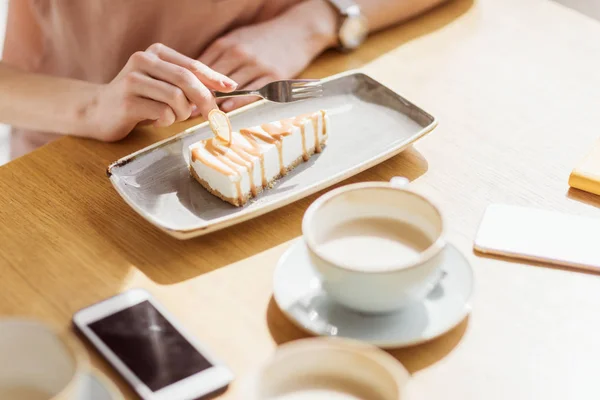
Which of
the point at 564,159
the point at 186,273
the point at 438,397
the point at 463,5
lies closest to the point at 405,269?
the point at 438,397

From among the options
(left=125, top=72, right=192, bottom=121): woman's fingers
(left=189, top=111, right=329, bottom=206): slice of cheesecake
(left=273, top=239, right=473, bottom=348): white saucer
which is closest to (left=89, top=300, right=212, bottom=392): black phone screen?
(left=273, top=239, right=473, bottom=348): white saucer

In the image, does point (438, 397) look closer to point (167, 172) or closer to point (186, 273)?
point (186, 273)

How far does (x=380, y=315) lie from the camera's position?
72 centimetres

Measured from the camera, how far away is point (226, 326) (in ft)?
2.42

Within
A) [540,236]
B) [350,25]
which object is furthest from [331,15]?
[540,236]

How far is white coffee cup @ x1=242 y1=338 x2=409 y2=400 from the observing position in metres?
0.53

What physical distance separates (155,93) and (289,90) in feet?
0.62

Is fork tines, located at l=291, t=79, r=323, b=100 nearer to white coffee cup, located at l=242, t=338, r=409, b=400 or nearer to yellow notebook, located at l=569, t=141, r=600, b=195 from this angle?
yellow notebook, located at l=569, t=141, r=600, b=195

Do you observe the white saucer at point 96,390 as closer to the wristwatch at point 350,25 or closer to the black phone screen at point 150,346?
the black phone screen at point 150,346

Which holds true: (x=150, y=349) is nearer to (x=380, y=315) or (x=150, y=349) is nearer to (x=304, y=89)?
(x=380, y=315)

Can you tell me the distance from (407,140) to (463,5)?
1.53 feet

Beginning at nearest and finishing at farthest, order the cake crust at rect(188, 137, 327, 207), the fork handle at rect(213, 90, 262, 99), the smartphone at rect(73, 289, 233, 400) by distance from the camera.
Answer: the smartphone at rect(73, 289, 233, 400)
the cake crust at rect(188, 137, 327, 207)
the fork handle at rect(213, 90, 262, 99)

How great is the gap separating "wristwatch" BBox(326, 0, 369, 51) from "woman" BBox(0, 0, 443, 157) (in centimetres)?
1

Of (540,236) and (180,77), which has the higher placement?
(180,77)
